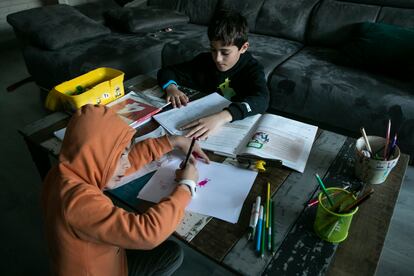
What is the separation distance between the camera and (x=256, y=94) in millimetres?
1305

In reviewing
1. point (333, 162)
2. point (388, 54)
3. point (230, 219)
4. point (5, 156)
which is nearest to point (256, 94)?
point (333, 162)

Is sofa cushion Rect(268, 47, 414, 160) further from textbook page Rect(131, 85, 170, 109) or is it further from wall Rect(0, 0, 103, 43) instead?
wall Rect(0, 0, 103, 43)

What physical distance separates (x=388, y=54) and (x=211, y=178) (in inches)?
62.7

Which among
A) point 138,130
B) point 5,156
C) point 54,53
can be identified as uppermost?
point 138,130

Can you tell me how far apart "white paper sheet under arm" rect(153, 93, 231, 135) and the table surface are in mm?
222

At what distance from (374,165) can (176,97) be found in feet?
2.54

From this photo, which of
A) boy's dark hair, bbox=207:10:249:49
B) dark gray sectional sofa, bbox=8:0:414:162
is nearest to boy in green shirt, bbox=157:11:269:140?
boy's dark hair, bbox=207:10:249:49

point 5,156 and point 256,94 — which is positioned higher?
point 256,94

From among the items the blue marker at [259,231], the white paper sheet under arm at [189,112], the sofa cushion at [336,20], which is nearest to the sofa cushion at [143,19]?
the sofa cushion at [336,20]

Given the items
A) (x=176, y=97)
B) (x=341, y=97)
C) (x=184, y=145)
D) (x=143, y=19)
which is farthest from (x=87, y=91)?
(x=143, y=19)

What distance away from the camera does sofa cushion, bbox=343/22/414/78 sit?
1.83 meters

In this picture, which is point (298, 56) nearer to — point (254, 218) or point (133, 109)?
point (133, 109)

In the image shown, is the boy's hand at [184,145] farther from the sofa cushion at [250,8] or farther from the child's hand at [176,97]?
the sofa cushion at [250,8]

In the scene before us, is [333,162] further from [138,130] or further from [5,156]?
[5,156]
